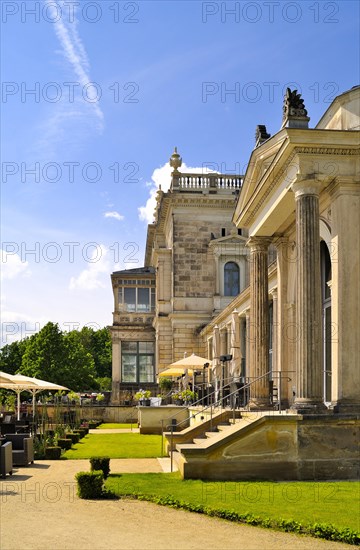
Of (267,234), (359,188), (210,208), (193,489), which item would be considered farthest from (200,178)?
(193,489)

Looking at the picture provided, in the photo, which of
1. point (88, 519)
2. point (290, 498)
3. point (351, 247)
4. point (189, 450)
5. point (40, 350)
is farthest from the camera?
point (40, 350)

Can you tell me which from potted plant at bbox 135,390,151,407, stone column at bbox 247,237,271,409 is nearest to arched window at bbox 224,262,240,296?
potted plant at bbox 135,390,151,407

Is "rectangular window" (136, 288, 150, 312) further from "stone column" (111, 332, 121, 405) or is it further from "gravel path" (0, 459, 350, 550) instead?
"gravel path" (0, 459, 350, 550)

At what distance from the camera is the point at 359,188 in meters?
17.5

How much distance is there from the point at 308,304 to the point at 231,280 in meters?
32.7

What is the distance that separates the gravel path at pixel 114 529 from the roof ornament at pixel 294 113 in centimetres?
917

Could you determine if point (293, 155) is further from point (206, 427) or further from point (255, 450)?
point (206, 427)

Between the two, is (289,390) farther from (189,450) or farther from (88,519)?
(88,519)

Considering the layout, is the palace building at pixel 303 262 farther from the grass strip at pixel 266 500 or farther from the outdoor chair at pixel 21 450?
the outdoor chair at pixel 21 450

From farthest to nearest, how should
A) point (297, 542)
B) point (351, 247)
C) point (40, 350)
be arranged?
1. point (40, 350)
2. point (351, 247)
3. point (297, 542)

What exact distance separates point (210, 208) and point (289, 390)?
2734 cm

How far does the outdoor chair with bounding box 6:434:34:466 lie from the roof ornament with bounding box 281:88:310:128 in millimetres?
9792

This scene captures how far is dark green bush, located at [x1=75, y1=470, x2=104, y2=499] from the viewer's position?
13.0 m

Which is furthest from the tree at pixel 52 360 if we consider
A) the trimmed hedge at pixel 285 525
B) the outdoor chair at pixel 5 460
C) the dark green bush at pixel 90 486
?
the trimmed hedge at pixel 285 525
